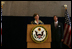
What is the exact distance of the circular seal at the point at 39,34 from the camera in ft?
3.93

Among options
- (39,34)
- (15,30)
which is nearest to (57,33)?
(39,34)

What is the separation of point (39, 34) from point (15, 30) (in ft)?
8.06

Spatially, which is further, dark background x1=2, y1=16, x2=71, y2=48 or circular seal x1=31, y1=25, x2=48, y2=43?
dark background x1=2, y1=16, x2=71, y2=48

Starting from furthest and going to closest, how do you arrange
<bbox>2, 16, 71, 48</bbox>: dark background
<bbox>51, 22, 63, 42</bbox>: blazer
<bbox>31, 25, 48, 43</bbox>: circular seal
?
<bbox>2, 16, 71, 48</bbox>: dark background
<bbox>51, 22, 63, 42</bbox>: blazer
<bbox>31, 25, 48, 43</bbox>: circular seal

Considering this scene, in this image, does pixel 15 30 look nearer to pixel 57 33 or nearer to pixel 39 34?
pixel 57 33

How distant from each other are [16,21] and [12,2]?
3.29 feet

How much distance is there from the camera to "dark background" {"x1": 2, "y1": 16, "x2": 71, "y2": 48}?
134 inches

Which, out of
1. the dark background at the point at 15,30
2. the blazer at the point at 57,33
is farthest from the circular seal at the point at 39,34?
the dark background at the point at 15,30

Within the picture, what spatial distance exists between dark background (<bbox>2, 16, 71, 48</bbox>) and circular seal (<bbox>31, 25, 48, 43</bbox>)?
228 cm

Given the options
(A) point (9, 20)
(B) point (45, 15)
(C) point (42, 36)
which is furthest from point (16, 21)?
(C) point (42, 36)

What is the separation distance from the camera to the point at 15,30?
348cm

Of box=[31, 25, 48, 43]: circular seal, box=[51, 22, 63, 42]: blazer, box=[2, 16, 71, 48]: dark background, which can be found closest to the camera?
box=[31, 25, 48, 43]: circular seal

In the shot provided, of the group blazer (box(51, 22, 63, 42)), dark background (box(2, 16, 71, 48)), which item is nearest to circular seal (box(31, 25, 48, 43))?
blazer (box(51, 22, 63, 42))

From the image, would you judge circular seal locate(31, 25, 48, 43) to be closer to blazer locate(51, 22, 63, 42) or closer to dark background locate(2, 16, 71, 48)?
blazer locate(51, 22, 63, 42)
